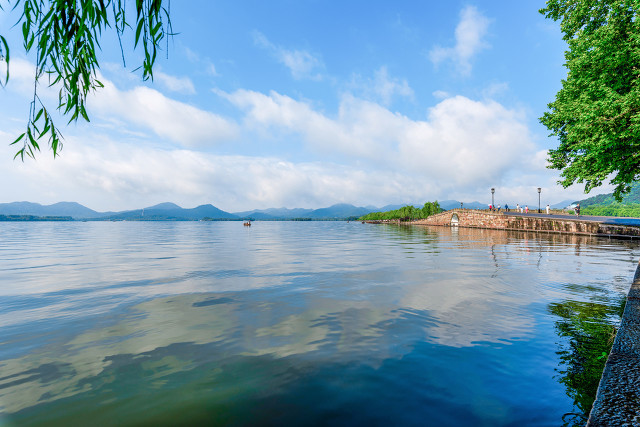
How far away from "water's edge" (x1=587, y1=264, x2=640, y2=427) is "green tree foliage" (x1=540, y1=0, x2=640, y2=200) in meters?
17.5

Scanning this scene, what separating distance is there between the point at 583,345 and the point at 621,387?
3233 mm

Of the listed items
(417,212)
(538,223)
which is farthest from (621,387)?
(417,212)

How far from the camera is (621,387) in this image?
350 centimetres

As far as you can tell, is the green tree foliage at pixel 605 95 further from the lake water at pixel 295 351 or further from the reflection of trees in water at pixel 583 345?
the reflection of trees in water at pixel 583 345

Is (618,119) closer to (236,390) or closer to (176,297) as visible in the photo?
(236,390)

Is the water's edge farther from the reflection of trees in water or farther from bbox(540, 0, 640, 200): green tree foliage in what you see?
bbox(540, 0, 640, 200): green tree foliage

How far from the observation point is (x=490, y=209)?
72438mm

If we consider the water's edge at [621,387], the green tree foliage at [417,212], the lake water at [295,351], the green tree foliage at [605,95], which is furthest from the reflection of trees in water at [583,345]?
the green tree foliage at [417,212]

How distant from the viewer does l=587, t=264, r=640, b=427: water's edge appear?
295cm

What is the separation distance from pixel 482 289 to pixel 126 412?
11453 millimetres

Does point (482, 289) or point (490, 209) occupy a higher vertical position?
point (490, 209)

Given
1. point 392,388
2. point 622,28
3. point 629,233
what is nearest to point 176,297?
point 392,388

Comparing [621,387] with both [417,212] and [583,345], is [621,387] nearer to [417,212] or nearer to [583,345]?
[583,345]

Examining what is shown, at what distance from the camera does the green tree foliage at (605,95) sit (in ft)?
56.7
